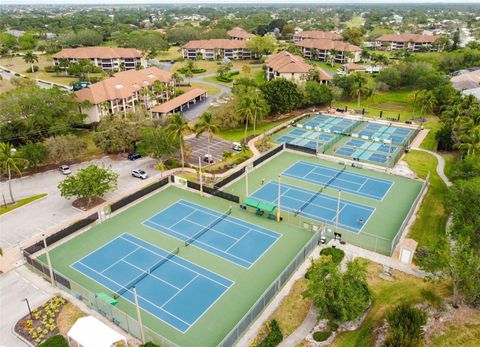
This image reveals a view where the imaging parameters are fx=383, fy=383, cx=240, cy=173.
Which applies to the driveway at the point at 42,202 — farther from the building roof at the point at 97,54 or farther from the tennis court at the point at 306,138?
the building roof at the point at 97,54

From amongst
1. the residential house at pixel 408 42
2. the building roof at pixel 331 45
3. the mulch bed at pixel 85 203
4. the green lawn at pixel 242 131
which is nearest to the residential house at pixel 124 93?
the green lawn at pixel 242 131

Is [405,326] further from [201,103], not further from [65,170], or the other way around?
[201,103]

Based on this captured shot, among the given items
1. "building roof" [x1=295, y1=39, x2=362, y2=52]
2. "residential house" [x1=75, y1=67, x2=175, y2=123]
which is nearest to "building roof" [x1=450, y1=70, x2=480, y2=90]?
"building roof" [x1=295, y1=39, x2=362, y2=52]

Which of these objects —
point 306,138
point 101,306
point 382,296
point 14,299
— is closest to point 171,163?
point 306,138

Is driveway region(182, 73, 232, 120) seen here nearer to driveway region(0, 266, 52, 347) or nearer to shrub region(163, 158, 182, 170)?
shrub region(163, 158, 182, 170)

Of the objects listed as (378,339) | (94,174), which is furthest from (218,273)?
(94,174)

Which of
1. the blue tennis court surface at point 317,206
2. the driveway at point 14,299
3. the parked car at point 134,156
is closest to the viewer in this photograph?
the driveway at point 14,299
